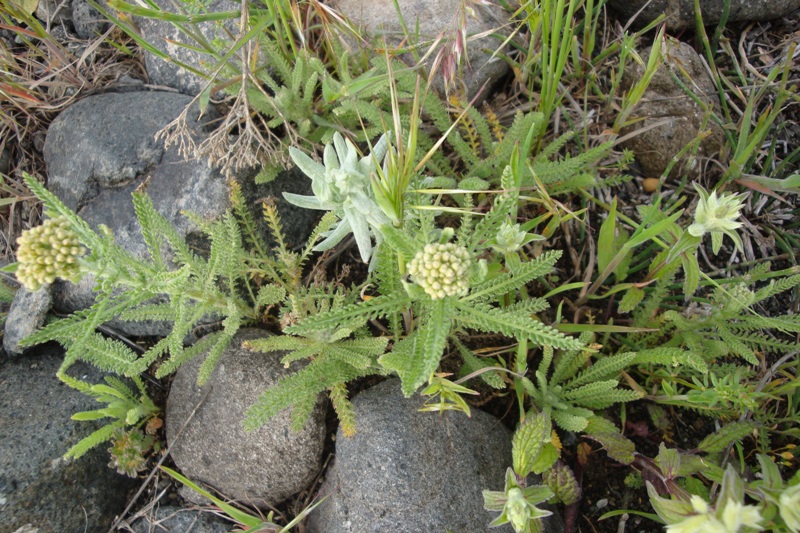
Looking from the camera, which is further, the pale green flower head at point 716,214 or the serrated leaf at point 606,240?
the serrated leaf at point 606,240

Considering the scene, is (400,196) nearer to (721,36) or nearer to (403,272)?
(403,272)

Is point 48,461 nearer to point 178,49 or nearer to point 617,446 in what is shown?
point 178,49

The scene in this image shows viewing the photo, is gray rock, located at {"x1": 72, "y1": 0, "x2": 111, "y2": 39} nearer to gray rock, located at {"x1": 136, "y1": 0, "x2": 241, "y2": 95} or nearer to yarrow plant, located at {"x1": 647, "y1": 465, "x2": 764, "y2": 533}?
gray rock, located at {"x1": 136, "y1": 0, "x2": 241, "y2": 95}

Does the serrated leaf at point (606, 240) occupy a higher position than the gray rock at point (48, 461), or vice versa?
the serrated leaf at point (606, 240)

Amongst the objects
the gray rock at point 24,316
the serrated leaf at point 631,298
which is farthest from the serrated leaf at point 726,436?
the gray rock at point 24,316

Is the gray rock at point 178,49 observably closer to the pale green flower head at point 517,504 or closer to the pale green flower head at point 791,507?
the pale green flower head at point 517,504

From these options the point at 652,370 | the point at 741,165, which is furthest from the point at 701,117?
the point at 652,370
